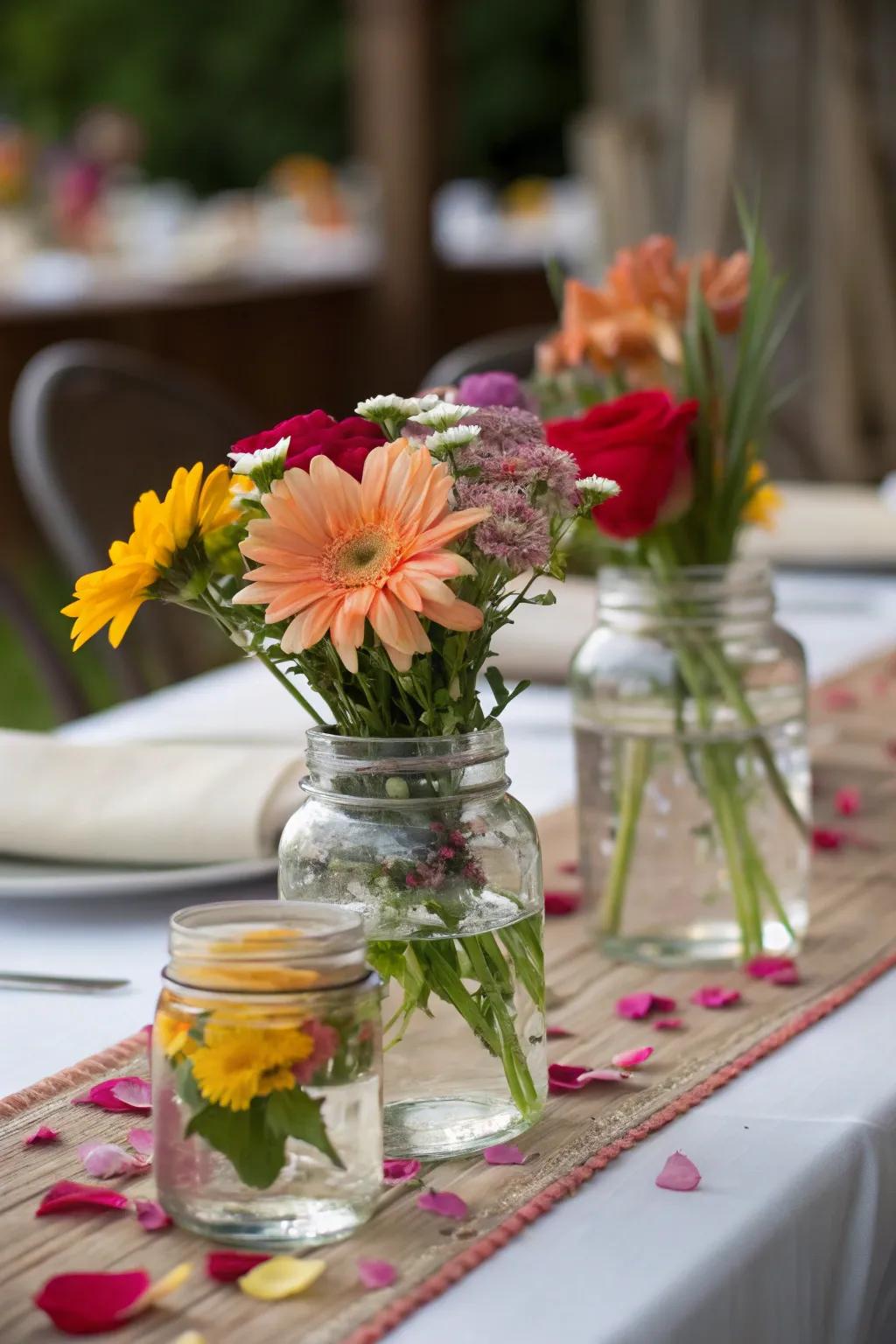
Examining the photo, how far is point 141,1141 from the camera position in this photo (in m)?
0.72

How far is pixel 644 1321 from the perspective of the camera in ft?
1.93

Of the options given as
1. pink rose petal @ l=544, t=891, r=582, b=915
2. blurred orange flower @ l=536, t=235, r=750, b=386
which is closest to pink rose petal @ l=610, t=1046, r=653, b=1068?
pink rose petal @ l=544, t=891, r=582, b=915

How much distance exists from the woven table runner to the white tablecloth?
0.01 m

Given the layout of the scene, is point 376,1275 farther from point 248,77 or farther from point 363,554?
point 248,77

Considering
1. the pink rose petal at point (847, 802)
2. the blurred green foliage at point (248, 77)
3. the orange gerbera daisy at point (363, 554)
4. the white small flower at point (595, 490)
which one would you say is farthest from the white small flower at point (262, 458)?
the blurred green foliage at point (248, 77)

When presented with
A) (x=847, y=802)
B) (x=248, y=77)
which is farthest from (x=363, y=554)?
(x=248, y=77)

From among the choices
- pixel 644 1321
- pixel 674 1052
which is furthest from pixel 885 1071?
pixel 644 1321

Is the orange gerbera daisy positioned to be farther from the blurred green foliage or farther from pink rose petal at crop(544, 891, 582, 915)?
the blurred green foliage

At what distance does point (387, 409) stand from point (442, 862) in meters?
0.17

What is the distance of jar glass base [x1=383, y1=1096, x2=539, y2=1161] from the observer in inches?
28.1

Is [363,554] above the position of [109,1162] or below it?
above

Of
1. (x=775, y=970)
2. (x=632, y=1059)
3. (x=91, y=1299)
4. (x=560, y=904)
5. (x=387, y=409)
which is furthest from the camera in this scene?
(x=560, y=904)

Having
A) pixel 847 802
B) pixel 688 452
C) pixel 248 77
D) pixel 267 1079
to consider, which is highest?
pixel 248 77

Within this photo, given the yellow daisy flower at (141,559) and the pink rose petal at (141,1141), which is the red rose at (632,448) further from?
the pink rose petal at (141,1141)
